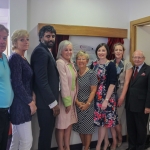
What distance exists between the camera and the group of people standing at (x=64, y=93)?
170 cm

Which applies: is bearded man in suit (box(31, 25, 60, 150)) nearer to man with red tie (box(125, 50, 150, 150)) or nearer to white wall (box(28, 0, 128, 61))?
white wall (box(28, 0, 128, 61))

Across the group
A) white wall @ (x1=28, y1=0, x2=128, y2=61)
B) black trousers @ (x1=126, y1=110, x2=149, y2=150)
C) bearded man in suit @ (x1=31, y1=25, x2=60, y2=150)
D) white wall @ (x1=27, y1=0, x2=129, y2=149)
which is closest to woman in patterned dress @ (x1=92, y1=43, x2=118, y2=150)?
black trousers @ (x1=126, y1=110, x2=149, y2=150)

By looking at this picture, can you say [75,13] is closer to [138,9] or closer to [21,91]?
[138,9]

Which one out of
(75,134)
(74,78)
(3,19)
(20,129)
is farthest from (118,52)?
(3,19)

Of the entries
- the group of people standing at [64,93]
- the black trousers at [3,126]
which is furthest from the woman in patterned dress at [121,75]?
the black trousers at [3,126]

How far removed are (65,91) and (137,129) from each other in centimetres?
121

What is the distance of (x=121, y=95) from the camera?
2711 mm

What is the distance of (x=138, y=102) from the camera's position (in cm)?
255

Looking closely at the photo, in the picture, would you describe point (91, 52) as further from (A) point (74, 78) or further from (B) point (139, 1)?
(B) point (139, 1)

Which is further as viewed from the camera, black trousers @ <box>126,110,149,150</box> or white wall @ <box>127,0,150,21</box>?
white wall @ <box>127,0,150,21</box>

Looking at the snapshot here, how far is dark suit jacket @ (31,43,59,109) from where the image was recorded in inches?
74.4

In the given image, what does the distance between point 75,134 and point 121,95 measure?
876 millimetres

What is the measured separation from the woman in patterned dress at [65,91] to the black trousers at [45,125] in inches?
10.0

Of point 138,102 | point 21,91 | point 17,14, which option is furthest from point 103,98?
point 17,14
